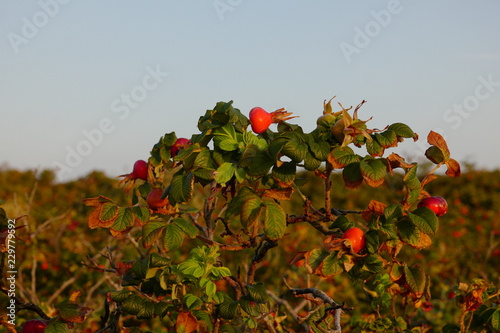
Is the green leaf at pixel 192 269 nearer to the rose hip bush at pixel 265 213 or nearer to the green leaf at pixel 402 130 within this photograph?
the rose hip bush at pixel 265 213

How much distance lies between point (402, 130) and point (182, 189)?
65 cm

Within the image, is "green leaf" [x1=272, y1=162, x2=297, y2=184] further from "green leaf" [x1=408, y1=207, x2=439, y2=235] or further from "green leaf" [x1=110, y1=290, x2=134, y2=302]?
"green leaf" [x1=110, y1=290, x2=134, y2=302]

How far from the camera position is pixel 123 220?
67.0 inches

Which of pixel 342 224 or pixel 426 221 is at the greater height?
pixel 342 224

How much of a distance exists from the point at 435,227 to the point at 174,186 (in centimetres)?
74

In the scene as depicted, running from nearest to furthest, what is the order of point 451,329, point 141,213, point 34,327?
point 141,213 < point 34,327 < point 451,329

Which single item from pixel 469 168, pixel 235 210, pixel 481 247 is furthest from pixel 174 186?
pixel 469 168

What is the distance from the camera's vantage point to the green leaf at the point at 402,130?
159 centimetres

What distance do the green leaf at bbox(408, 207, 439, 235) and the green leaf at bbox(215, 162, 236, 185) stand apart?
0.51 meters

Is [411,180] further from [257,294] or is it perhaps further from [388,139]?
[257,294]

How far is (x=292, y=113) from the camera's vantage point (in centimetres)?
177

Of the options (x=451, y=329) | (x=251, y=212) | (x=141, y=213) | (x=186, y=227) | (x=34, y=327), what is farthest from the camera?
(x=451, y=329)

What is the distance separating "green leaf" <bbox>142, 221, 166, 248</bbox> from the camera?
160cm

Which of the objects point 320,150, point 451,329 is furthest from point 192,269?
point 451,329
